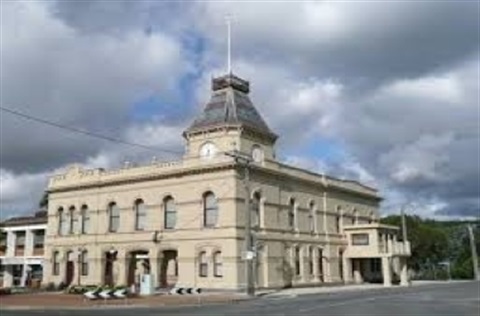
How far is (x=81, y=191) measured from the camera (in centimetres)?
6322

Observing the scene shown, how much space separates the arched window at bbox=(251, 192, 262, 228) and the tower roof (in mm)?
6770

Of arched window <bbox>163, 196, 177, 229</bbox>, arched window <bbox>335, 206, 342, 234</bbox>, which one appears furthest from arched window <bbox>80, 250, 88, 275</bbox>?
arched window <bbox>335, 206, 342, 234</bbox>

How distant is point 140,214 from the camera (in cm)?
5834

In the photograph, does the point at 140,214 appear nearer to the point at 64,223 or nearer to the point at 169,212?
the point at 169,212

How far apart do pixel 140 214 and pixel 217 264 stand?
9.66 meters

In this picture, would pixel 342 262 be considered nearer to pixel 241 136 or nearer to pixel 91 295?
pixel 241 136

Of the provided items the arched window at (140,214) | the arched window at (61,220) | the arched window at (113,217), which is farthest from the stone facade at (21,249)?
the arched window at (140,214)

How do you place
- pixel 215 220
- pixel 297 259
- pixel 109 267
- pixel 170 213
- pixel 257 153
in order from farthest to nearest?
pixel 109 267 < pixel 257 153 < pixel 297 259 < pixel 170 213 < pixel 215 220

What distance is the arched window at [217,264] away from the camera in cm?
5203

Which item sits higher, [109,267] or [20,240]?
[20,240]

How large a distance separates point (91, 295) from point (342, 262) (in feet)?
104

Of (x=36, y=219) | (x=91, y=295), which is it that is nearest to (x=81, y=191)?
(x=36, y=219)

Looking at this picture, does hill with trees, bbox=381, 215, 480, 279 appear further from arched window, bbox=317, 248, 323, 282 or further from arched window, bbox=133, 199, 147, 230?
arched window, bbox=133, 199, 147, 230

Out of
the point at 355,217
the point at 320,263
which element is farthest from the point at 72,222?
the point at 355,217
